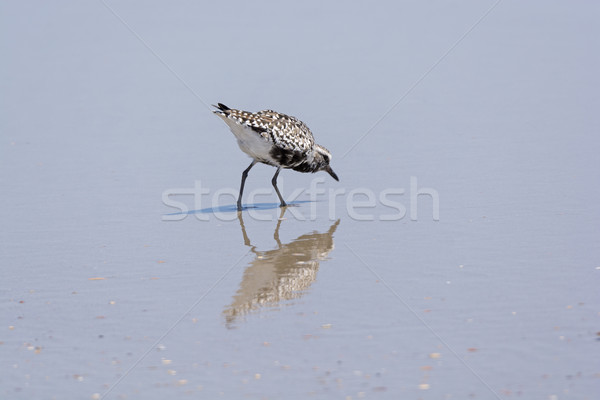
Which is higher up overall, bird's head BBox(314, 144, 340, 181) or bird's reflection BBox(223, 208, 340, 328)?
bird's head BBox(314, 144, 340, 181)

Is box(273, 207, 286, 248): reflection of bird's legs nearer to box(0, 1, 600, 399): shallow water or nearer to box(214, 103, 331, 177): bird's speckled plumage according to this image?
box(0, 1, 600, 399): shallow water

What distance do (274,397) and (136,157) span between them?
7.65 m

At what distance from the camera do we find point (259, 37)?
19.7 m

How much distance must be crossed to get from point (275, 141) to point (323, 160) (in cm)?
98

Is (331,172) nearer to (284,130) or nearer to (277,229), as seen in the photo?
(284,130)

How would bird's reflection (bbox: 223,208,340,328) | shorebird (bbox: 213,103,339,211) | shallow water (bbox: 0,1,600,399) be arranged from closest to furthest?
shallow water (bbox: 0,1,600,399) < bird's reflection (bbox: 223,208,340,328) < shorebird (bbox: 213,103,339,211)

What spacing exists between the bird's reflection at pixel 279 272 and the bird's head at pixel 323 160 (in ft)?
6.57

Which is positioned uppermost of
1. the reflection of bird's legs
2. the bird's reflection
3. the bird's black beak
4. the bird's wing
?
the bird's wing

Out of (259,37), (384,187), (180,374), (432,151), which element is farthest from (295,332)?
(259,37)

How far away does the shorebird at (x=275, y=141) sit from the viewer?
34.6 feet

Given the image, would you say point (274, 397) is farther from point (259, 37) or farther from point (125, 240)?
point (259, 37)

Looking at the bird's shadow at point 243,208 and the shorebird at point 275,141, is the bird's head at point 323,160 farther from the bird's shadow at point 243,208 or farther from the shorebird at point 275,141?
the bird's shadow at point 243,208

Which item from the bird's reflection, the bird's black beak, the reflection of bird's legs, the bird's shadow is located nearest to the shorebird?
the bird's black beak

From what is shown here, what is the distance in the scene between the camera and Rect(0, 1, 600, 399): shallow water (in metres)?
5.70
